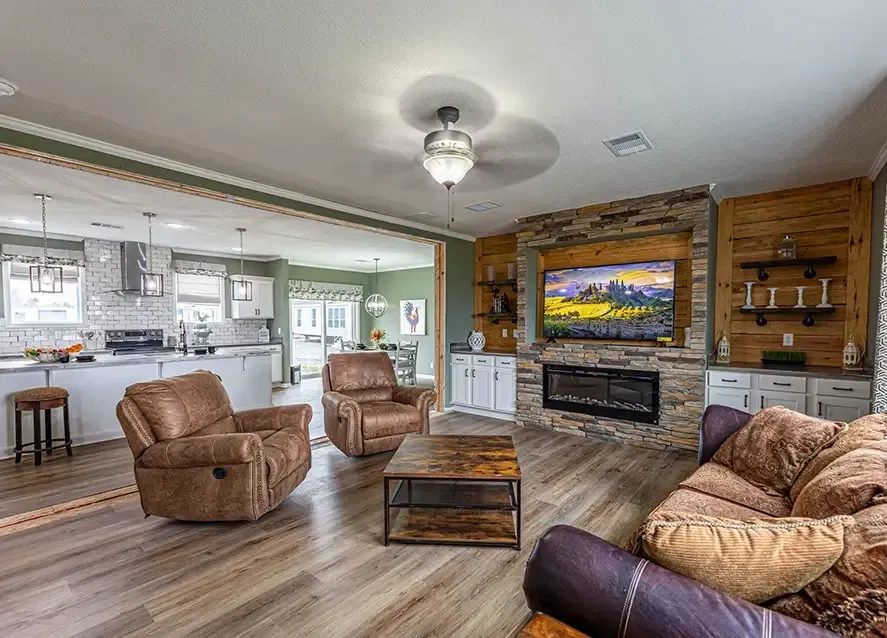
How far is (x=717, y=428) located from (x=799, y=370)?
1.72 metres

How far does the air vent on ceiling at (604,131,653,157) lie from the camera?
119 inches

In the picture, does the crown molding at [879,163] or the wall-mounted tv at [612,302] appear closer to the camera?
A: the crown molding at [879,163]

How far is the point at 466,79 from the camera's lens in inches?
91.8

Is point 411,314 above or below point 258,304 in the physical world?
below

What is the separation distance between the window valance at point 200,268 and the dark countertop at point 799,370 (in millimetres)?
7963

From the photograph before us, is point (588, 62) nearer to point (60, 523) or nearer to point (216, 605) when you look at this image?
point (216, 605)

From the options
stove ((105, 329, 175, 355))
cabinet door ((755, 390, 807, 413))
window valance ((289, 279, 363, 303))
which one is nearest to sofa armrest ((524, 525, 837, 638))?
cabinet door ((755, 390, 807, 413))

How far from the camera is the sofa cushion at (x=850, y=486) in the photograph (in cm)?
136

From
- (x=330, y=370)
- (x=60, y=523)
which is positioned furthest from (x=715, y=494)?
(x=60, y=523)

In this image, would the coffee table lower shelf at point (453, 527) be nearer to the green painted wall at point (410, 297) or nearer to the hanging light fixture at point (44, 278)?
the hanging light fixture at point (44, 278)

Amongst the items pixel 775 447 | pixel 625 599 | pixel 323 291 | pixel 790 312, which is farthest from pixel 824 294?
pixel 323 291

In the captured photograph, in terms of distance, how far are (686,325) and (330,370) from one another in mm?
3904

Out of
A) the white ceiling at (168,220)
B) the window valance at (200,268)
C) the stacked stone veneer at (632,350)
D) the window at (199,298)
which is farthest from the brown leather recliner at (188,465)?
the window at (199,298)

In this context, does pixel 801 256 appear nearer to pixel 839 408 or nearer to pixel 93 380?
pixel 839 408
